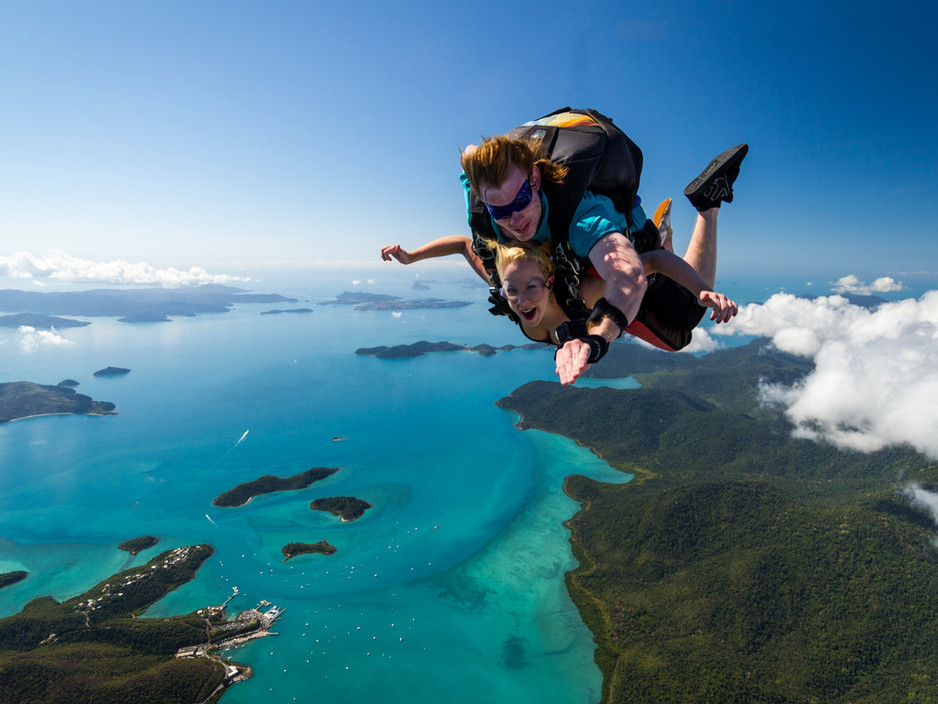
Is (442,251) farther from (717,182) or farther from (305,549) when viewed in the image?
(305,549)

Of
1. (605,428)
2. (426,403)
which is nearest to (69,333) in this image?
(426,403)

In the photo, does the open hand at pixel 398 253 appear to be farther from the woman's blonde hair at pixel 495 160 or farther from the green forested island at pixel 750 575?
the green forested island at pixel 750 575

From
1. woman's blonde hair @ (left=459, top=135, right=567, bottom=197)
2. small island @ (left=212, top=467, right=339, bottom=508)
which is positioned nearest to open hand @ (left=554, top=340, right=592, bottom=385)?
woman's blonde hair @ (left=459, top=135, right=567, bottom=197)

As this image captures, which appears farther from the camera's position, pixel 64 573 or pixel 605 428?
pixel 605 428

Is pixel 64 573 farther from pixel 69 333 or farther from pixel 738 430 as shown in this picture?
pixel 69 333

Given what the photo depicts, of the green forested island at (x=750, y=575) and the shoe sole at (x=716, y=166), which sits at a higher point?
the shoe sole at (x=716, y=166)

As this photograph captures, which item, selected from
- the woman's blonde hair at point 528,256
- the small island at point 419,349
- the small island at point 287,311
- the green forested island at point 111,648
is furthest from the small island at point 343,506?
the small island at point 287,311
